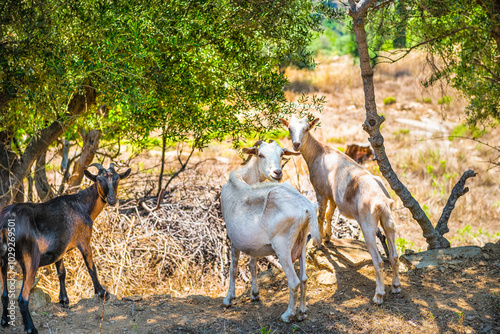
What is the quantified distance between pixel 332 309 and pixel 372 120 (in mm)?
2889

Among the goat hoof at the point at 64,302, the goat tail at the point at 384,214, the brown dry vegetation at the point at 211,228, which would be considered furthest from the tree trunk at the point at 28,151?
the goat tail at the point at 384,214

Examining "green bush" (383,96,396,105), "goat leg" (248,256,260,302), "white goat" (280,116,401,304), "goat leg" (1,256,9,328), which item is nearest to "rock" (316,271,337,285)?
"white goat" (280,116,401,304)

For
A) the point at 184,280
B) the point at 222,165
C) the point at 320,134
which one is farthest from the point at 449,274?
the point at 320,134

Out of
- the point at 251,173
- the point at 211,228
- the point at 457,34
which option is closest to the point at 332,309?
the point at 251,173

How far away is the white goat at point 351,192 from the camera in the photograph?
654 cm

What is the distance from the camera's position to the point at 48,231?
20.8 feet

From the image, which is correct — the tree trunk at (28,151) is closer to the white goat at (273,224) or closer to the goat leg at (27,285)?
the goat leg at (27,285)

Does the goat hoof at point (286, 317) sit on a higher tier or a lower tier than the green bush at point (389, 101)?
lower

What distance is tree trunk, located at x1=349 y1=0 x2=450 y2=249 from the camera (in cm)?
678

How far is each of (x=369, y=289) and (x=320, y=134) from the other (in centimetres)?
1371

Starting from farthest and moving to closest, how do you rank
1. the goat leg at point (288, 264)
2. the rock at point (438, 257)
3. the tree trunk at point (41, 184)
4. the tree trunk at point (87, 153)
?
the tree trunk at point (87, 153) < the tree trunk at point (41, 184) < the rock at point (438, 257) < the goat leg at point (288, 264)

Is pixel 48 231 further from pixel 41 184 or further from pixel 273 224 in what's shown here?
pixel 41 184

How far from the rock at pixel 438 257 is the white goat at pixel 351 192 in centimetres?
132

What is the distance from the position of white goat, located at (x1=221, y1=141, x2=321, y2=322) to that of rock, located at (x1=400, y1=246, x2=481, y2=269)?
257 cm
